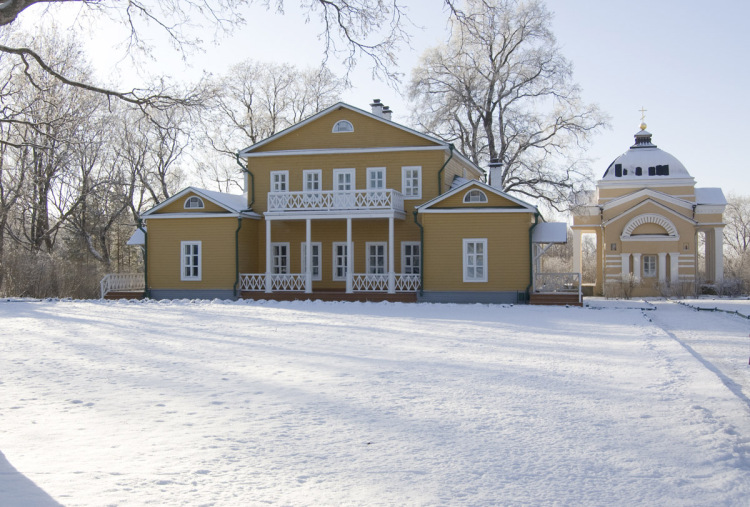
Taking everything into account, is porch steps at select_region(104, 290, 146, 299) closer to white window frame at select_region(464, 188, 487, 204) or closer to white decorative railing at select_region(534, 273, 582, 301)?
white window frame at select_region(464, 188, 487, 204)

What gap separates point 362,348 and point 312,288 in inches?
525

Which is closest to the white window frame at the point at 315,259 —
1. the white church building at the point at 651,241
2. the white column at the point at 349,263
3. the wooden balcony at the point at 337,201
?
the wooden balcony at the point at 337,201

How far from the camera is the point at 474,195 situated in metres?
21.6

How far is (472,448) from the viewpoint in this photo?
207 inches

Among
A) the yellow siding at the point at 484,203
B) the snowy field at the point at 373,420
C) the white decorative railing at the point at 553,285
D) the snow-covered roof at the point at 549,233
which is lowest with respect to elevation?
the snowy field at the point at 373,420

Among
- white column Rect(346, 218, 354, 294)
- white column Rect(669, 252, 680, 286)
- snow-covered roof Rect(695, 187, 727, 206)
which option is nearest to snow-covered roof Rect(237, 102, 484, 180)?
white column Rect(346, 218, 354, 294)

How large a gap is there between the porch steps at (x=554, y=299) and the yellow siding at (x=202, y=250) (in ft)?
33.1

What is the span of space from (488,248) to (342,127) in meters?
6.91

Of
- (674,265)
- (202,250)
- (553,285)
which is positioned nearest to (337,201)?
(202,250)

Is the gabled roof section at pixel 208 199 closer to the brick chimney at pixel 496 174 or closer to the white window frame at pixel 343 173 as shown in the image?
the white window frame at pixel 343 173

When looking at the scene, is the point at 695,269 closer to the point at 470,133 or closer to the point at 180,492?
the point at 470,133

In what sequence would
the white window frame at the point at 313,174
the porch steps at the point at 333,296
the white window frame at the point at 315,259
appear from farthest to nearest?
1. the white window frame at the point at 315,259
2. the white window frame at the point at 313,174
3. the porch steps at the point at 333,296

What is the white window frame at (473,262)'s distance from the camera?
2170cm

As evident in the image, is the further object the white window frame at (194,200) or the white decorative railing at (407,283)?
the white window frame at (194,200)
